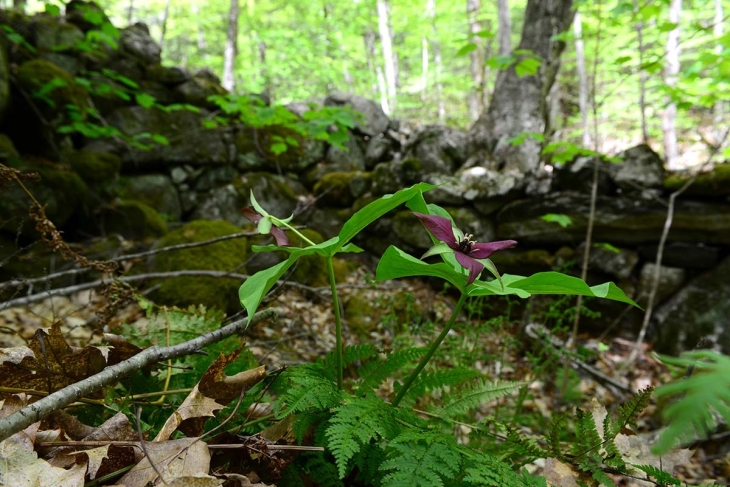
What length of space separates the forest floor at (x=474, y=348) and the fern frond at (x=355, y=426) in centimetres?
135

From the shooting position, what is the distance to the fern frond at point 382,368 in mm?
1053

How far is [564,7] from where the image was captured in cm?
695

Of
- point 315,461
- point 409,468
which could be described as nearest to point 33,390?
point 315,461

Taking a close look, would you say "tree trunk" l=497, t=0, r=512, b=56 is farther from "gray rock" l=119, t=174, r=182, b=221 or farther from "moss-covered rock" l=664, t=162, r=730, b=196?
"gray rock" l=119, t=174, r=182, b=221

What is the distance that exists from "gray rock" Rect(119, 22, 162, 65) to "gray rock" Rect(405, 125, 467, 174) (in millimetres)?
5641

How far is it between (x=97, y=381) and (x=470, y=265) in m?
0.88

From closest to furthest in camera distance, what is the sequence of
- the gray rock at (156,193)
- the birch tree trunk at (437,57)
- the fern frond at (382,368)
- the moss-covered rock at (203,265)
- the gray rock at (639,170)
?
the fern frond at (382,368)
the moss-covered rock at (203,265)
the gray rock at (639,170)
the gray rock at (156,193)
the birch tree trunk at (437,57)

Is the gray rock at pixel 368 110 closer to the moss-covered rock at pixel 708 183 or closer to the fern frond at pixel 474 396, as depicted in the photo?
the moss-covered rock at pixel 708 183

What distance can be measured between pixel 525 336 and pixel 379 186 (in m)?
3.47

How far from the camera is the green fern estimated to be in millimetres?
717

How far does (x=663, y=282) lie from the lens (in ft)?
17.1

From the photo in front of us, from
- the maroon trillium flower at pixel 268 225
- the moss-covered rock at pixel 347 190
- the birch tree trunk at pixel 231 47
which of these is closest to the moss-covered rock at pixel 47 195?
the moss-covered rock at pixel 347 190

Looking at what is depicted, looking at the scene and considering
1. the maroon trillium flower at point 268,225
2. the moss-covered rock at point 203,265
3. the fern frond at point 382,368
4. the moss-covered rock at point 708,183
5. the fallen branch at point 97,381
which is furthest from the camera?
the moss-covered rock at point 708,183

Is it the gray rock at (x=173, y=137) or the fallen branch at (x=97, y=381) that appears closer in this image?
the fallen branch at (x=97, y=381)
